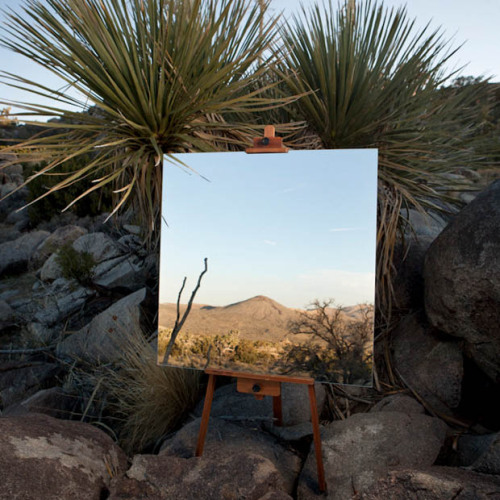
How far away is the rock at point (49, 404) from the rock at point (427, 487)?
239cm

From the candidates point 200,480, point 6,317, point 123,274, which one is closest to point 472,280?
point 200,480

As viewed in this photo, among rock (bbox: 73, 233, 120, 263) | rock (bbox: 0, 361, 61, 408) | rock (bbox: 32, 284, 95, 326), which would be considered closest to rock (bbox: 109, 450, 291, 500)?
rock (bbox: 0, 361, 61, 408)

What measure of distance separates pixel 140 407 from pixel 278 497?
4.64 feet

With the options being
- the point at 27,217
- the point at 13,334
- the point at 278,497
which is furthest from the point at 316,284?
the point at 27,217

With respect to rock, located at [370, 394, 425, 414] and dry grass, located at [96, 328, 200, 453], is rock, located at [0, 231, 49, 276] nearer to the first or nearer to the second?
dry grass, located at [96, 328, 200, 453]

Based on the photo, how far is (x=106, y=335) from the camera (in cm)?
394

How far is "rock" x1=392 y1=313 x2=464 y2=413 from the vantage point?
3.05 meters

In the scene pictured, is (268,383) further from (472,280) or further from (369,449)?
(472,280)

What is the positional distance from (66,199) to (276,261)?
229 inches

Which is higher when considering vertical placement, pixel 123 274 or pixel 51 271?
pixel 123 274

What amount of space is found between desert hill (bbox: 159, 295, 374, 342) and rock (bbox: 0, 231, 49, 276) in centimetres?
493

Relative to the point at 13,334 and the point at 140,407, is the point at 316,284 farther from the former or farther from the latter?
the point at 13,334

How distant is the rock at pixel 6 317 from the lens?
193 inches

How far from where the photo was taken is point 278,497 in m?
2.06
